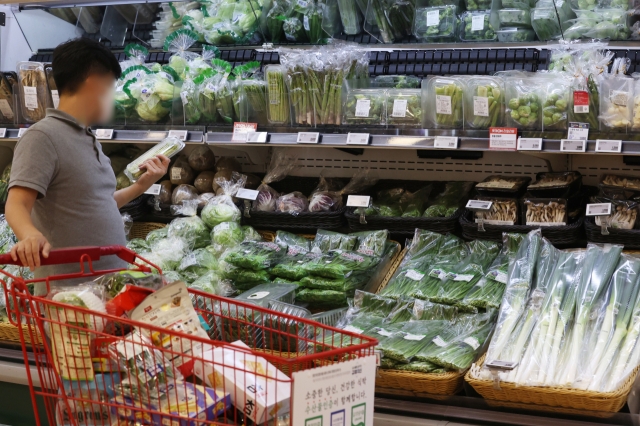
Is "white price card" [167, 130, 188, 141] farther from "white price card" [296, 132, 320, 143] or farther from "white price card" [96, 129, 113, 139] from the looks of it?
"white price card" [296, 132, 320, 143]

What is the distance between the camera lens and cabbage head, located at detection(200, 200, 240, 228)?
12.4 ft

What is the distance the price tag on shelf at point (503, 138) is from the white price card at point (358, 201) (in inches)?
27.4

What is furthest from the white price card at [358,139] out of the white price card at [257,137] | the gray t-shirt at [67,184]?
the gray t-shirt at [67,184]

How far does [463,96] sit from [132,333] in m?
1.92

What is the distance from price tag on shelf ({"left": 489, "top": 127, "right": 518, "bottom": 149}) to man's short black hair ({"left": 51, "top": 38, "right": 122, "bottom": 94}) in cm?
145

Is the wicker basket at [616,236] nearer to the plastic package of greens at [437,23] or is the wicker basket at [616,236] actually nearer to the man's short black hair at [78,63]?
the plastic package of greens at [437,23]

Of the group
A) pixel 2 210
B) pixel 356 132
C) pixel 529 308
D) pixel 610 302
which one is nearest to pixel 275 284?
pixel 356 132

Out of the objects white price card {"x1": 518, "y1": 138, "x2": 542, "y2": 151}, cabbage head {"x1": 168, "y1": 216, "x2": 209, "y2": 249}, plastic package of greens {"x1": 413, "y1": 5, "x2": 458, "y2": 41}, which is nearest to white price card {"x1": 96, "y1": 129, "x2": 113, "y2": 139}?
cabbage head {"x1": 168, "y1": 216, "x2": 209, "y2": 249}

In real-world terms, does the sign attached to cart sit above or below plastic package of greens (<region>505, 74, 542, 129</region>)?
below

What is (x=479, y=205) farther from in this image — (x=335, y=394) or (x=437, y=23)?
(x=335, y=394)

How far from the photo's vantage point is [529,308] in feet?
9.16

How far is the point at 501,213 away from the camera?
3.35 meters

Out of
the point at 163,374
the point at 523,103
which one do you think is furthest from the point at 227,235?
the point at 163,374

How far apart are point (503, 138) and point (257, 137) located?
1.06 meters
